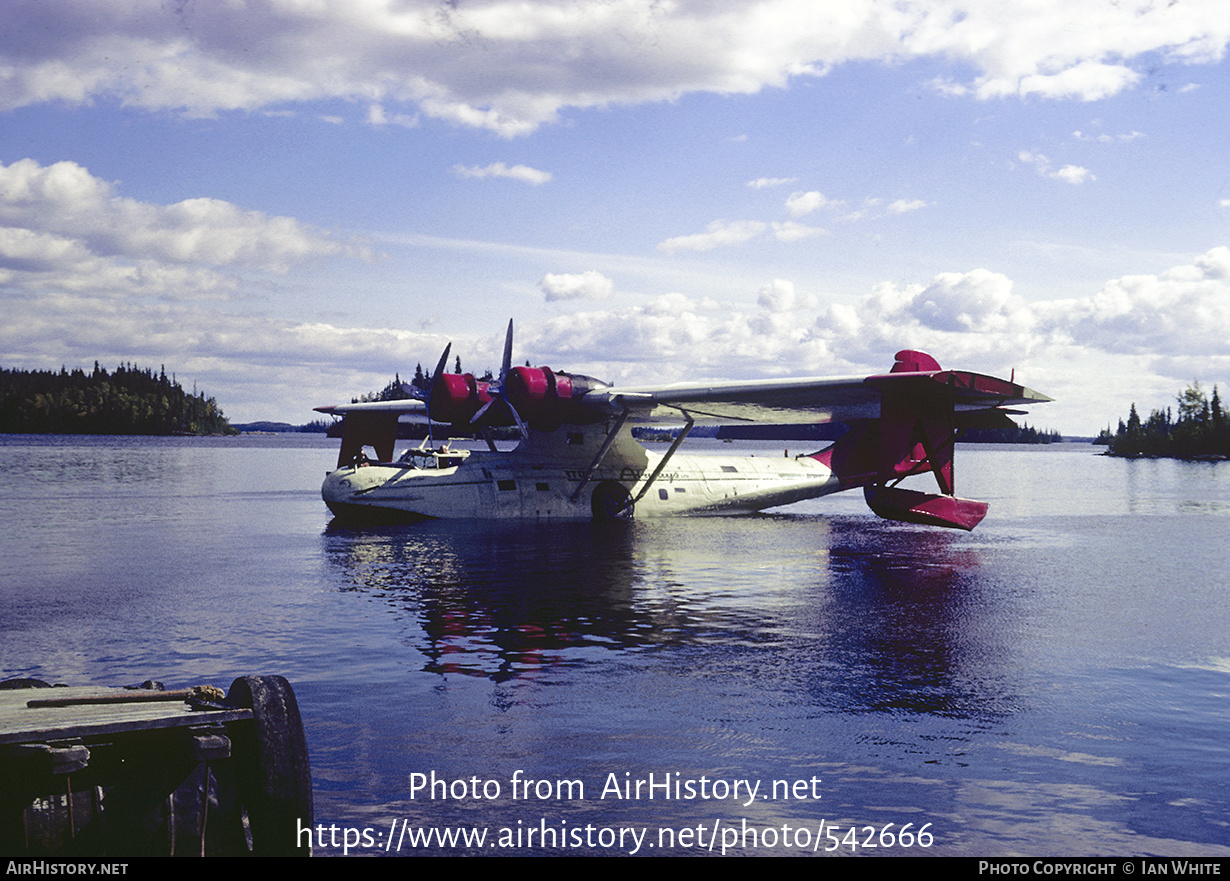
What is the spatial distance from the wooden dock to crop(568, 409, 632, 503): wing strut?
24.2 m

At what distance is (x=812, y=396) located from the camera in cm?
2792

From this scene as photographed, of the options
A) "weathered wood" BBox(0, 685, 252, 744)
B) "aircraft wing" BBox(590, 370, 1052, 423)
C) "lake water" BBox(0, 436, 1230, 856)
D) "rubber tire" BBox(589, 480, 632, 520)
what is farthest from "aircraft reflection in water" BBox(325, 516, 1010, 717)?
"weathered wood" BBox(0, 685, 252, 744)

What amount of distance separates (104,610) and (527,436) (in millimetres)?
16699

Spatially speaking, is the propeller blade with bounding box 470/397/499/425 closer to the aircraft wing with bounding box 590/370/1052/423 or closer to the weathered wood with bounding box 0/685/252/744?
the aircraft wing with bounding box 590/370/1052/423

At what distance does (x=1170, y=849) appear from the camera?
6418 millimetres

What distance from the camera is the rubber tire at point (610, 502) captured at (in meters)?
31.4

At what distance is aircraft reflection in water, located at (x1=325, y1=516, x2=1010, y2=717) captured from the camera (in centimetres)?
1142

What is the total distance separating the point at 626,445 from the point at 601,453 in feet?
6.86

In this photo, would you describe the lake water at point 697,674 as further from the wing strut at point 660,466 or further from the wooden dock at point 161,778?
the wing strut at point 660,466

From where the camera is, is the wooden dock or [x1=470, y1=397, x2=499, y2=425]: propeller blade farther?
[x1=470, y1=397, x2=499, y2=425]: propeller blade

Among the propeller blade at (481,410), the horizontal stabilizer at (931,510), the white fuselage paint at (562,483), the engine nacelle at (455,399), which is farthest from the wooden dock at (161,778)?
the engine nacelle at (455,399)

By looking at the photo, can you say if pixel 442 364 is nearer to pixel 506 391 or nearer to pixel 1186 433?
pixel 506 391

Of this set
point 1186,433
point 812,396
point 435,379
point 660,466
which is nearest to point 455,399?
point 435,379

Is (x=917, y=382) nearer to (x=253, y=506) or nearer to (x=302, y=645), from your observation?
(x=302, y=645)
